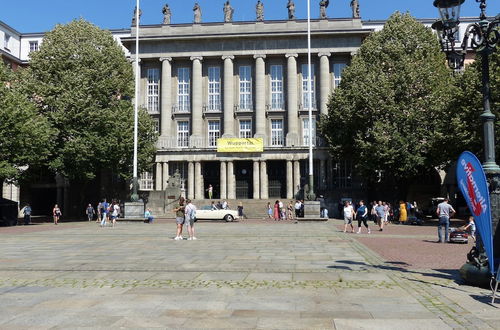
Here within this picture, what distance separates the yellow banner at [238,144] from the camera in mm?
49531

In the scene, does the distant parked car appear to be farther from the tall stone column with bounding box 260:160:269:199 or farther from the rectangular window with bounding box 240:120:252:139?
the rectangular window with bounding box 240:120:252:139

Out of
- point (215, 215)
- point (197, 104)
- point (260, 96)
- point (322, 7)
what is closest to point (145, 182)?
point (197, 104)

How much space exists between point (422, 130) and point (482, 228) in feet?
97.5

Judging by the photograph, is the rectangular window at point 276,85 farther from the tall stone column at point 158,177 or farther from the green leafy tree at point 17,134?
the green leafy tree at point 17,134

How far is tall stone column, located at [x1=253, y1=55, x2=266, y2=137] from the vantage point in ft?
166

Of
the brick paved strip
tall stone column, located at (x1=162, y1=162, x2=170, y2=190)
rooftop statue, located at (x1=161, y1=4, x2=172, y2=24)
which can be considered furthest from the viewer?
rooftop statue, located at (x1=161, y1=4, x2=172, y2=24)

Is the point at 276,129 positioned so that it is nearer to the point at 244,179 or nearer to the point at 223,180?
the point at 244,179

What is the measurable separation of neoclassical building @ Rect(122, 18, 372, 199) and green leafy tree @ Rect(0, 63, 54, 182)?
58.8ft

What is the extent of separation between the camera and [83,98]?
38844 mm

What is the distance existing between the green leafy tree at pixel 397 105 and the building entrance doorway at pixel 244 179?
1211 centimetres

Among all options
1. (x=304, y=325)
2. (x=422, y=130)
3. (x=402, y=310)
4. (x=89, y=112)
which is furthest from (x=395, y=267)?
(x=89, y=112)

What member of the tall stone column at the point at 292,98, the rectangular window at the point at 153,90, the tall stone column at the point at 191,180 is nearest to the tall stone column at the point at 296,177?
the tall stone column at the point at 292,98

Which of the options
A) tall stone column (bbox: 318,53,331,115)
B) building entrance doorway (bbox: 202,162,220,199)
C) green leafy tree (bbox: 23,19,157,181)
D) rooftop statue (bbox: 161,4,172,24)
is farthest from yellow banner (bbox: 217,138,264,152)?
rooftop statue (bbox: 161,4,172,24)

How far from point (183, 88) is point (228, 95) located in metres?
5.67
